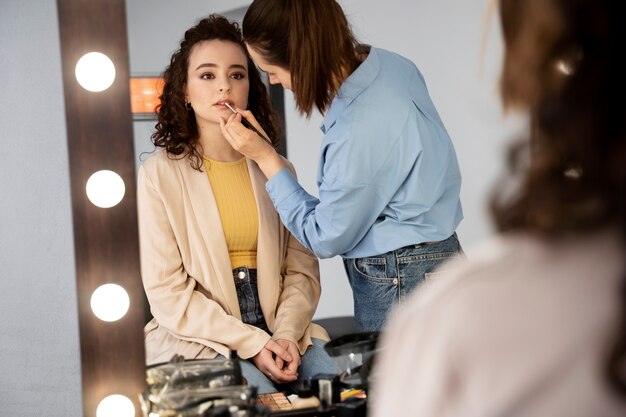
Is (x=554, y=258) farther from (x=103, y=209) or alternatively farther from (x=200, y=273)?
(x=200, y=273)

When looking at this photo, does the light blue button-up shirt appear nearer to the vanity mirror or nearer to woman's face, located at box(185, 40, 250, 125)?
woman's face, located at box(185, 40, 250, 125)

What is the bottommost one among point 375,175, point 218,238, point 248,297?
point 248,297

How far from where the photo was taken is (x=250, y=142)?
4.59 feet

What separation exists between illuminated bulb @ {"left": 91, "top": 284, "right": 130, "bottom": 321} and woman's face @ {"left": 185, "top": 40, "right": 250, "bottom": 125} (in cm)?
44

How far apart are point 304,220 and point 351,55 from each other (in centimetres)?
31

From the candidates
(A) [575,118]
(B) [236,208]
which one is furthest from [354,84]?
(A) [575,118]

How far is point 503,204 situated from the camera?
43 cm

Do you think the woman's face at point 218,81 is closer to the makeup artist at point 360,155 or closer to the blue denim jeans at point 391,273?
the makeup artist at point 360,155

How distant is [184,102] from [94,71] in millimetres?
311

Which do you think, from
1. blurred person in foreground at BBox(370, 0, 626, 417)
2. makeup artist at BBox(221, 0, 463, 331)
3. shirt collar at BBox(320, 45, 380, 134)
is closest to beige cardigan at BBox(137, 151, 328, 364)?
makeup artist at BBox(221, 0, 463, 331)

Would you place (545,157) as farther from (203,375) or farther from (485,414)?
(203,375)

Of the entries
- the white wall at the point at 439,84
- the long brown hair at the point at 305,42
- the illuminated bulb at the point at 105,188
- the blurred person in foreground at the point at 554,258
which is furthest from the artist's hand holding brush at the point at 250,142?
the blurred person in foreground at the point at 554,258

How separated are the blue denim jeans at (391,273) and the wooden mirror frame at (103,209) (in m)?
0.44

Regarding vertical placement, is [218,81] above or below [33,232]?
above
